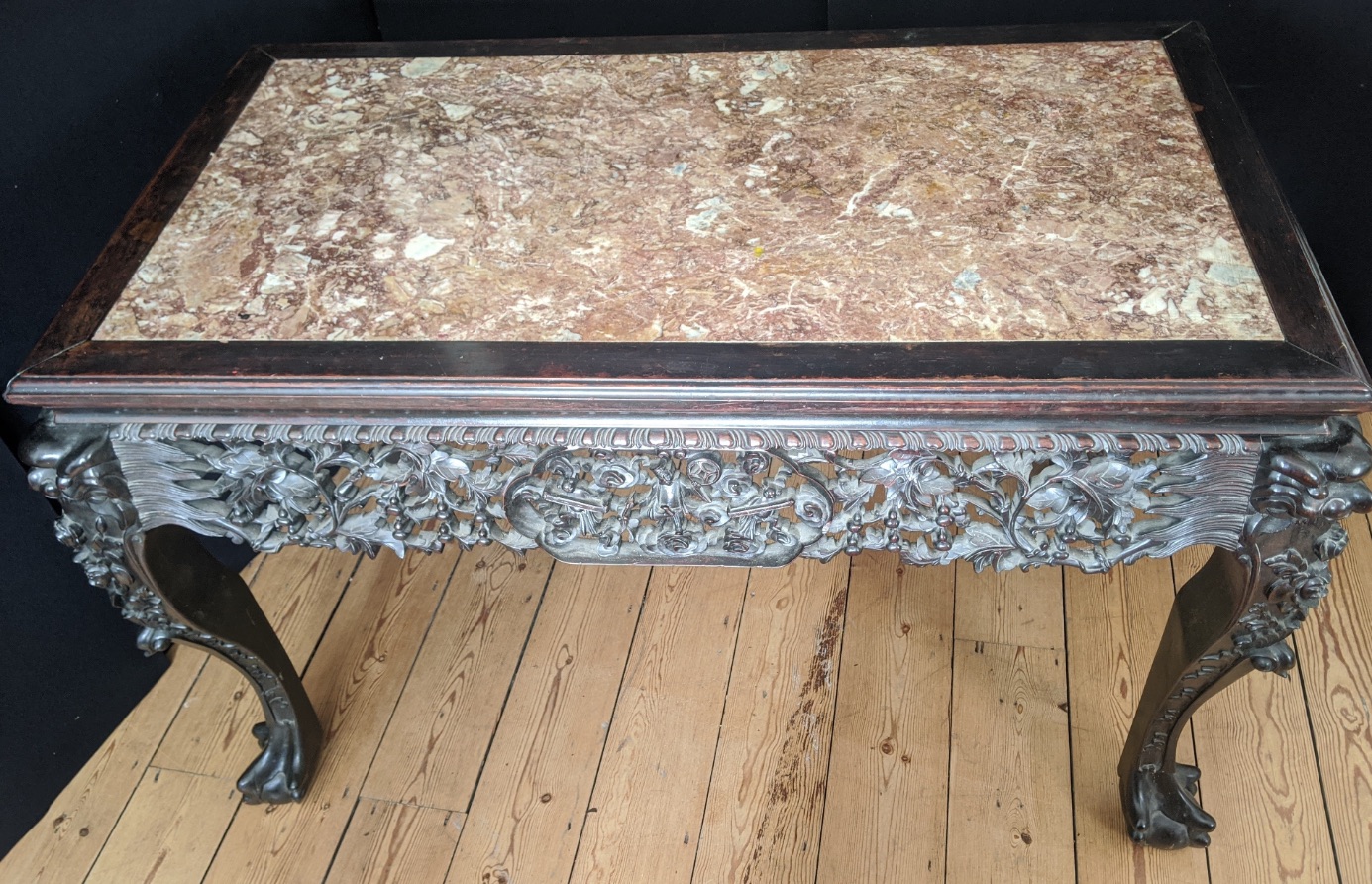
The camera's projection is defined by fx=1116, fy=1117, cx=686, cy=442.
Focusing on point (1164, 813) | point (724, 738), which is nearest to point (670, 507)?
point (724, 738)

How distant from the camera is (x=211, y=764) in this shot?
4.83 ft

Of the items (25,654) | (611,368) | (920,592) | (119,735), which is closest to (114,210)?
(25,654)

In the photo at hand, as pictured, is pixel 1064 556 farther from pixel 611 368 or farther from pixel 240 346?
pixel 240 346

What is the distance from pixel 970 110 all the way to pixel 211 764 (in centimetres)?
126

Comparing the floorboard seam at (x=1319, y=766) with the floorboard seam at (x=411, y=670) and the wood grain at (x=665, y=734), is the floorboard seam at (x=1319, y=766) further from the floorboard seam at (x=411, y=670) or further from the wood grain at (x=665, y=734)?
the floorboard seam at (x=411, y=670)

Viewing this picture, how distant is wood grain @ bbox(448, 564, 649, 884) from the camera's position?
1.36 meters

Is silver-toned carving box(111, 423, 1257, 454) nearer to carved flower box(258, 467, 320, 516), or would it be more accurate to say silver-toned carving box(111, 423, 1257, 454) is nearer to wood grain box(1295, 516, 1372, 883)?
carved flower box(258, 467, 320, 516)

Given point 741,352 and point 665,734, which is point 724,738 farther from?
point 741,352

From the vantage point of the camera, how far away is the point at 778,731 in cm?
146

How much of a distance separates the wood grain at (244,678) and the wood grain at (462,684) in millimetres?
177

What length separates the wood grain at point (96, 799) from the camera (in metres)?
1.37

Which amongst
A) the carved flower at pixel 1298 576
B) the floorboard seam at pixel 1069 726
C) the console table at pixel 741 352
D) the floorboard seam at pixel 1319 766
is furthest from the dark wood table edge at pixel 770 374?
the floorboard seam at pixel 1069 726

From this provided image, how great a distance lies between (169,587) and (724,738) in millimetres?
696

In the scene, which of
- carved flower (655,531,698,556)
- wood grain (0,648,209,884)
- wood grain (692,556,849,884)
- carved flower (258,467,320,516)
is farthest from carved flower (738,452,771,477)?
wood grain (0,648,209,884)
